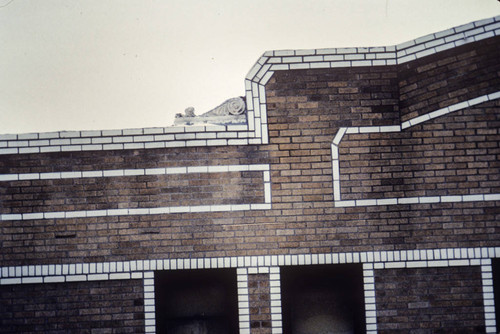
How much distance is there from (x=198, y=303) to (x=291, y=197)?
178cm

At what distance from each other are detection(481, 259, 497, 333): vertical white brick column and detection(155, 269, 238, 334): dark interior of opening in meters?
2.89

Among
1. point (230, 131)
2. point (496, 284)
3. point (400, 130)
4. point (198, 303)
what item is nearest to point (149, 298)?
point (198, 303)

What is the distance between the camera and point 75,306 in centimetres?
433

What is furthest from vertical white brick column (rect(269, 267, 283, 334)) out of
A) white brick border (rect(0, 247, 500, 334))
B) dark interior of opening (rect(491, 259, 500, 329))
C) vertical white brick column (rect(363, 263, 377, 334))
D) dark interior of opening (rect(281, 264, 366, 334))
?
dark interior of opening (rect(491, 259, 500, 329))

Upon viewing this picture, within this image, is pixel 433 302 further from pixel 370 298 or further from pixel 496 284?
pixel 496 284

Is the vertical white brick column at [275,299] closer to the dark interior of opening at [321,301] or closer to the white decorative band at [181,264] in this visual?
the white decorative band at [181,264]

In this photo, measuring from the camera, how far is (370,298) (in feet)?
14.1

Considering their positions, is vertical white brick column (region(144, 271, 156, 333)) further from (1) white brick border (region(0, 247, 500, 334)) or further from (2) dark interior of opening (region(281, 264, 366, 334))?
(2) dark interior of opening (region(281, 264, 366, 334))

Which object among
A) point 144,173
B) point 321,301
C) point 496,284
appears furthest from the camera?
point 321,301

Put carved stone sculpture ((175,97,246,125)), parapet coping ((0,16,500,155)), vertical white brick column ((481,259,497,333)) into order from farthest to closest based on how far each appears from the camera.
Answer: carved stone sculpture ((175,97,246,125)), parapet coping ((0,16,500,155)), vertical white brick column ((481,259,497,333))

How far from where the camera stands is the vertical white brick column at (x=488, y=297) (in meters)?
4.26

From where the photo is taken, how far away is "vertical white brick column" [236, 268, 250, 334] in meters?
4.29

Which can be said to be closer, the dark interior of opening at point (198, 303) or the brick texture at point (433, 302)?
the brick texture at point (433, 302)

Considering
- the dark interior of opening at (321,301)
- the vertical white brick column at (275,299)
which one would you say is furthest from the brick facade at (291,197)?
the dark interior of opening at (321,301)
